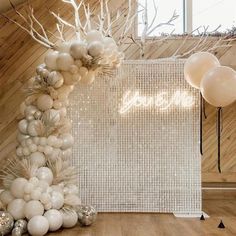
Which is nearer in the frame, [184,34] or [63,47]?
[63,47]

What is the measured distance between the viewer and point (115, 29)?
4852 millimetres

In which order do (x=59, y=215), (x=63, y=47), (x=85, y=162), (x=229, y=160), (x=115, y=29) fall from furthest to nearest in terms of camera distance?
(x=229, y=160) < (x=115, y=29) < (x=85, y=162) < (x=63, y=47) < (x=59, y=215)

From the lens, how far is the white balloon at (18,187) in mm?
3351

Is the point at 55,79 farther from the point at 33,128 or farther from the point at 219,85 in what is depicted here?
the point at 219,85

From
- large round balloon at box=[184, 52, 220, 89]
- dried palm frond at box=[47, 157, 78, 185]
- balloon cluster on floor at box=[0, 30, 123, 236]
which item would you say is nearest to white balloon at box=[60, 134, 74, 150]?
balloon cluster on floor at box=[0, 30, 123, 236]

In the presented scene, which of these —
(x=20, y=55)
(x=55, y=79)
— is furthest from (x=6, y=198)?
(x=20, y=55)

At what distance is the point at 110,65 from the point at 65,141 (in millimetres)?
890

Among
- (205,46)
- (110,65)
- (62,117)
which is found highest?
(205,46)

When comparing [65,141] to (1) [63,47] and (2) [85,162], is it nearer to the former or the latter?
(2) [85,162]

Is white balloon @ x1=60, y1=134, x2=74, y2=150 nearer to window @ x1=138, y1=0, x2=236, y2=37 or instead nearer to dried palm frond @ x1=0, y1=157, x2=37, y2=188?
dried palm frond @ x1=0, y1=157, x2=37, y2=188

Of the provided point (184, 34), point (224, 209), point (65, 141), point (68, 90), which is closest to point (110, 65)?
point (68, 90)

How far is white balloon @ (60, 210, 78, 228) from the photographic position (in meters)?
3.48

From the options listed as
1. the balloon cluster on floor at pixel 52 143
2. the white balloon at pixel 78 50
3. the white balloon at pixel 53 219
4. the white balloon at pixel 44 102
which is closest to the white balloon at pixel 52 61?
the balloon cluster on floor at pixel 52 143

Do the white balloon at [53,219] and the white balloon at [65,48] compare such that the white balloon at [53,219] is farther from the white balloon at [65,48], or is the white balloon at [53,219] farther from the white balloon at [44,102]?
the white balloon at [65,48]
